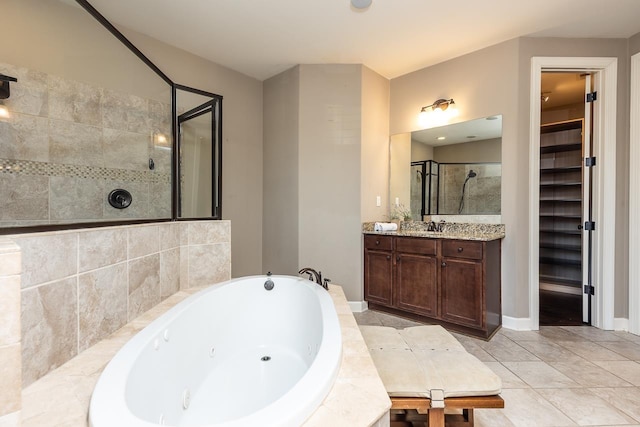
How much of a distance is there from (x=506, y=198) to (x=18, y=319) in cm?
318

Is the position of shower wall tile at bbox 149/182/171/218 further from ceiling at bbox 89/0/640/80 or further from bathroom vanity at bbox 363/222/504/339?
bathroom vanity at bbox 363/222/504/339

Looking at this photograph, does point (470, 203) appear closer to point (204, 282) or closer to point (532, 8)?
point (532, 8)

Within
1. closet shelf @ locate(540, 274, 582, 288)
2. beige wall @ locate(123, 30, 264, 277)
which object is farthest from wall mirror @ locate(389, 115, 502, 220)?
closet shelf @ locate(540, 274, 582, 288)

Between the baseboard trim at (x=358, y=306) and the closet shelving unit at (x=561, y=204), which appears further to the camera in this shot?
the closet shelving unit at (x=561, y=204)

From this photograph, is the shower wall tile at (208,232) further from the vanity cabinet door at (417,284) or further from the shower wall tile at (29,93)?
the vanity cabinet door at (417,284)

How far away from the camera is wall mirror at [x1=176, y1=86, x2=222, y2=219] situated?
88.9 inches

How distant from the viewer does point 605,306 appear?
259 centimetres

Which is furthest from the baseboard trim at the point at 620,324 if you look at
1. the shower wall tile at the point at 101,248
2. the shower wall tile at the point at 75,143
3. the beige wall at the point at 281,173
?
the shower wall tile at the point at 75,143

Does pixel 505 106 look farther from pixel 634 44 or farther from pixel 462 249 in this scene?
pixel 462 249

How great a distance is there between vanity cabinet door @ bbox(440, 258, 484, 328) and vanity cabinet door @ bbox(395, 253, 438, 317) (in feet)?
0.29

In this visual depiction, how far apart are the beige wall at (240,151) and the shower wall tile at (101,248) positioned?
1.74 metres

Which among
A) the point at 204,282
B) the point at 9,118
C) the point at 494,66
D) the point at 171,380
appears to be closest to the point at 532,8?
the point at 494,66

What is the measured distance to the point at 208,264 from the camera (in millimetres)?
2135

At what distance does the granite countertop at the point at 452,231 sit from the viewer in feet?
8.39
